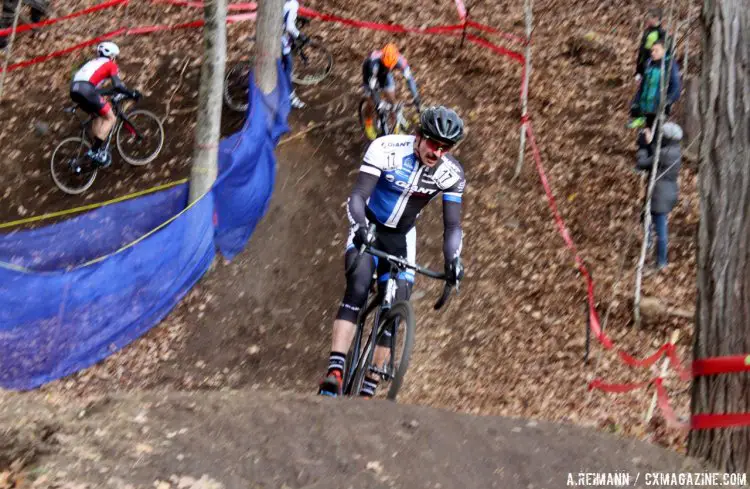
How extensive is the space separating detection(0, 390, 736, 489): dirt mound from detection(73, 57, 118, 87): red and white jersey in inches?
289

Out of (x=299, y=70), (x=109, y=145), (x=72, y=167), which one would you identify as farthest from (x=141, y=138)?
(x=299, y=70)

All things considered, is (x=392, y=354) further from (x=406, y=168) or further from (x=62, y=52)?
(x=62, y=52)

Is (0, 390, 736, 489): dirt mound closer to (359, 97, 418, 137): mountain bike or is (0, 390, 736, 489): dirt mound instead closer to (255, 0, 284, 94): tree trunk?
(359, 97, 418, 137): mountain bike

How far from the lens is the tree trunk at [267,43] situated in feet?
39.2

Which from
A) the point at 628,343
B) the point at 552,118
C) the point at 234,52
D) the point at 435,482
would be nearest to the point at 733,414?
the point at 435,482

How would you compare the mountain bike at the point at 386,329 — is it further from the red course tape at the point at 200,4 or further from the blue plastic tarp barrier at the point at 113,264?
the red course tape at the point at 200,4

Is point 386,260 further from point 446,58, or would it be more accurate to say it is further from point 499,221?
point 446,58

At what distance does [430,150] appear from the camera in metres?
6.12

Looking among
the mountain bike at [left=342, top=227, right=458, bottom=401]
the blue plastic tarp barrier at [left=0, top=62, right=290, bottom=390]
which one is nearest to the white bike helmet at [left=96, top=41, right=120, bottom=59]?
the blue plastic tarp barrier at [left=0, top=62, right=290, bottom=390]

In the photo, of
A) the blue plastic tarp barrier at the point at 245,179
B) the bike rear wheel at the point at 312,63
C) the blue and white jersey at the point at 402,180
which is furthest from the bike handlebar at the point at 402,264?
the bike rear wheel at the point at 312,63

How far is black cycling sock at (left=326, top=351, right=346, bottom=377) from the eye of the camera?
20.1 feet

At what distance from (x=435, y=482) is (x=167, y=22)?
A: 13948 millimetres

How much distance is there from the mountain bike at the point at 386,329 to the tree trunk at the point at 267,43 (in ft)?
20.6

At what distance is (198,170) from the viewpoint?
1028cm
